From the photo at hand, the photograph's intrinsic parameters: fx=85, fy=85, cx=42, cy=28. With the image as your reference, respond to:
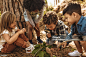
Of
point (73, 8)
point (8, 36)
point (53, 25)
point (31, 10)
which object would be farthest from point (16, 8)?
point (73, 8)

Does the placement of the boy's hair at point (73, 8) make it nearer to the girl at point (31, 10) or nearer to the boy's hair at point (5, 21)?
the girl at point (31, 10)

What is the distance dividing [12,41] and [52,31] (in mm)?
745

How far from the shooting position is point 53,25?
134 centimetres

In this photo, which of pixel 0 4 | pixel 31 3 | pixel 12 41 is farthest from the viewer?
pixel 0 4

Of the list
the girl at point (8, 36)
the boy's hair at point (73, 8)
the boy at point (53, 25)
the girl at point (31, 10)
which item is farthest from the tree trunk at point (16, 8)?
the boy's hair at point (73, 8)

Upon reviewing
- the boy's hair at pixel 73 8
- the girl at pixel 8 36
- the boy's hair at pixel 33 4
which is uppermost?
the boy's hair at pixel 33 4

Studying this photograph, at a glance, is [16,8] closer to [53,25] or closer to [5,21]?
[5,21]

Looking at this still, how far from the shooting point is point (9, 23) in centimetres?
111

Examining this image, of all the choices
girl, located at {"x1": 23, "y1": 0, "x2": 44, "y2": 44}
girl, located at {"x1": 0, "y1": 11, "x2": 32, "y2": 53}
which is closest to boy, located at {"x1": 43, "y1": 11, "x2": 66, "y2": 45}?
girl, located at {"x1": 23, "y1": 0, "x2": 44, "y2": 44}

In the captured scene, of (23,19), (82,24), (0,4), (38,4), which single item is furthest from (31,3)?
(82,24)

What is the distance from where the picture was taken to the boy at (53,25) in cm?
127

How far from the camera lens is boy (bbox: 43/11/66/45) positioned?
4.16 feet

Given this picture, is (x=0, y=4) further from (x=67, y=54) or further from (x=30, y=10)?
(x=67, y=54)

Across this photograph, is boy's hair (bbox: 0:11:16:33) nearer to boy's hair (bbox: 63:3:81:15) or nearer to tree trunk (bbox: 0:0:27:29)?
tree trunk (bbox: 0:0:27:29)
